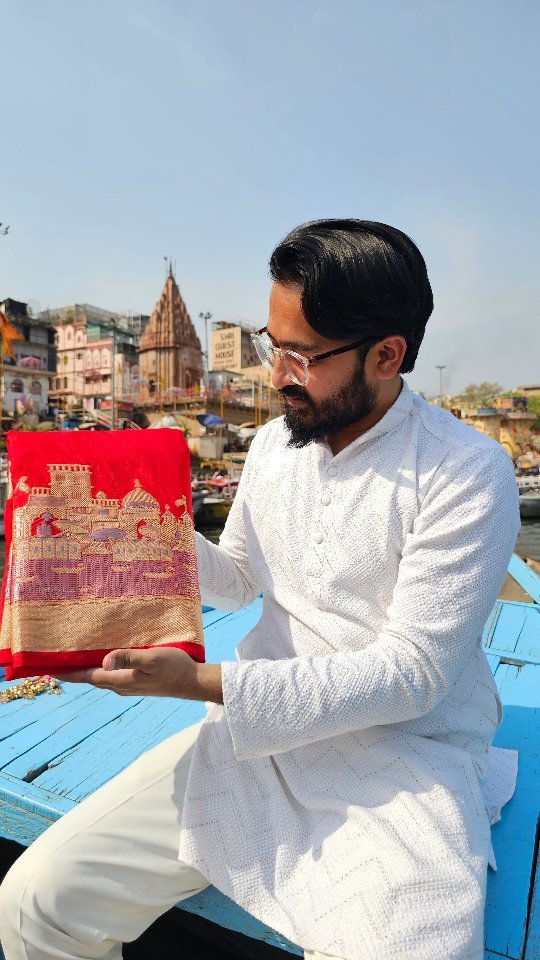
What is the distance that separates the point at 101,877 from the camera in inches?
52.0

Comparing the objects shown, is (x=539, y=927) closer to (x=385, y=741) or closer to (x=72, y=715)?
(x=385, y=741)

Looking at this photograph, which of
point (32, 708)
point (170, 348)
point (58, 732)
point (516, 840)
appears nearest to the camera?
point (516, 840)

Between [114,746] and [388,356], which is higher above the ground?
[388,356]

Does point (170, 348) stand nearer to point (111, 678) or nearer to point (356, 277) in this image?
point (356, 277)

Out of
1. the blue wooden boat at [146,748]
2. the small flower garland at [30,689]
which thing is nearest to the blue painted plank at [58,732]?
the blue wooden boat at [146,748]

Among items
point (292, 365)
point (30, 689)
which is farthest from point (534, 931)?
point (30, 689)

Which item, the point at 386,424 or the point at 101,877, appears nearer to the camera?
the point at 101,877

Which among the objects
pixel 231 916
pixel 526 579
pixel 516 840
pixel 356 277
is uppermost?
pixel 356 277

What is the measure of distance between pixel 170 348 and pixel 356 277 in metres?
53.9

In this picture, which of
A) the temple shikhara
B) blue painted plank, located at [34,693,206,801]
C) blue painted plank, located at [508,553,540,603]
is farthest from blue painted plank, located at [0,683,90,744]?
the temple shikhara

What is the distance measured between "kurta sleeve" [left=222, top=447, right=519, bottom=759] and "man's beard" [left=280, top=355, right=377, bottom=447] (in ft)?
1.01

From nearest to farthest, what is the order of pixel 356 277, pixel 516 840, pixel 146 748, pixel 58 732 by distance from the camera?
pixel 356 277 → pixel 516 840 → pixel 146 748 → pixel 58 732

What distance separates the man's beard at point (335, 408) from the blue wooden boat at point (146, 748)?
3.75 feet

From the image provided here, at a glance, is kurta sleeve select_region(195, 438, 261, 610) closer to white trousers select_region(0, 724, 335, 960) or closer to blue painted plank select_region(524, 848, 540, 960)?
white trousers select_region(0, 724, 335, 960)
